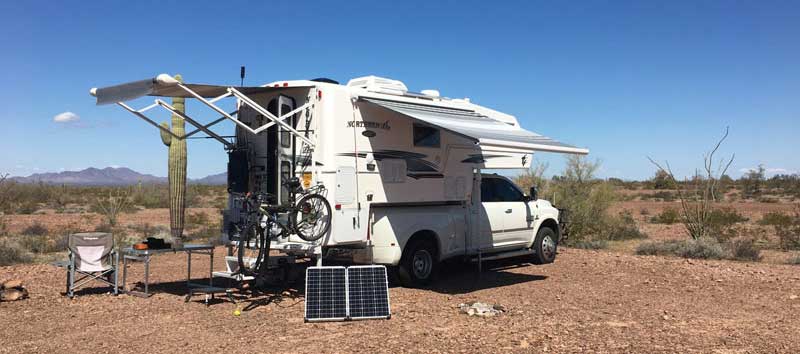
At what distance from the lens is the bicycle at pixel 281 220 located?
912cm

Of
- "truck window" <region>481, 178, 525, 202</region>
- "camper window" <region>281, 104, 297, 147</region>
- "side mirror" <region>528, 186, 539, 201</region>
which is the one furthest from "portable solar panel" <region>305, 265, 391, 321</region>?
"side mirror" <region>528, 186, 539, 201</region>

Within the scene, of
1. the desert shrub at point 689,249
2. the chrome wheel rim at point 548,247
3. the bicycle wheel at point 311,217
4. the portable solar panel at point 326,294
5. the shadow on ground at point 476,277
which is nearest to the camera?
the portable solar panel at point 326,294

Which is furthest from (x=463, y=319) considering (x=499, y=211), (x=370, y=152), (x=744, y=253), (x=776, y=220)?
(x=776, y=220)

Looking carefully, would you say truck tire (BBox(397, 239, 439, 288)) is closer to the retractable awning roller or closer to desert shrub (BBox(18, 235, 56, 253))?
the retractable awning roller

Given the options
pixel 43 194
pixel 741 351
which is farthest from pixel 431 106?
pixel 43 194

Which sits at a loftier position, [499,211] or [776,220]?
[499,211]

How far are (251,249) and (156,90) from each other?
99.9 inches

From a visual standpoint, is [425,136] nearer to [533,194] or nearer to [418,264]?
[418,264]

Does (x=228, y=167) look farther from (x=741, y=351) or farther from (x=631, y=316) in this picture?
(x=741, y=351)

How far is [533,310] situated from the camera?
868 cm

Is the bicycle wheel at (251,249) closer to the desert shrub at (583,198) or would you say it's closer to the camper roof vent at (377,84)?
the camper roof vent at (377,84)

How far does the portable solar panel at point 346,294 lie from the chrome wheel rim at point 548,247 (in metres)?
5.63

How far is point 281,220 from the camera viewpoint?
9.38m

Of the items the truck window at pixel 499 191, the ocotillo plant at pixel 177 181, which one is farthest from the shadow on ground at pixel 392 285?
the ocotillo plant at pixel 177 181
